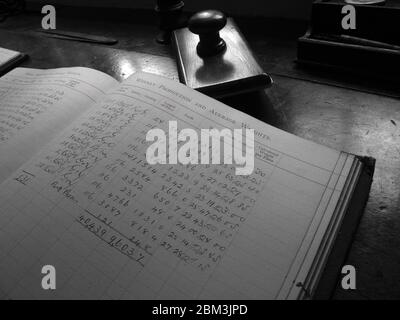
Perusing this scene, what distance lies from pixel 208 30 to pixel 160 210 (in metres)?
0.48

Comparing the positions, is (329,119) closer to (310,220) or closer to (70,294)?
(310,220)

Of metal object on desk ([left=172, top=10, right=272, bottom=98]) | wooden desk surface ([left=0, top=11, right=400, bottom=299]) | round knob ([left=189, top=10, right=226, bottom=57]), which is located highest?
round knob ([left=189, top=10, right=226, bottom=57])

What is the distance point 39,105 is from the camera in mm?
Answer: 690

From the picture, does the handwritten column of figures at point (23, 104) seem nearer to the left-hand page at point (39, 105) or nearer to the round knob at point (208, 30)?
the left-hand page at point (39, 105)

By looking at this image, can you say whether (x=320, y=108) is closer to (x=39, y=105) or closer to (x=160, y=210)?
(x=160, y=210)

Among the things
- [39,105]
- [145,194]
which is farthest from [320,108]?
[39,105]

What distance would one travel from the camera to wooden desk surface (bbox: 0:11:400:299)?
448 millimetres

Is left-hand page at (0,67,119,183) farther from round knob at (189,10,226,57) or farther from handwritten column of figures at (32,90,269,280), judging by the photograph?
round knob at (189,10,226,57)

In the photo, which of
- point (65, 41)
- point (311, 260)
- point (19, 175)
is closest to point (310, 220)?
point (311, 260)

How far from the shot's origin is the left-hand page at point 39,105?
0.60 meters

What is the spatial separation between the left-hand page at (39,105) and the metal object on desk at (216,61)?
19cm

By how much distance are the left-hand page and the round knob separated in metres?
0.23

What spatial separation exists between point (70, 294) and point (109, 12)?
1240 mm

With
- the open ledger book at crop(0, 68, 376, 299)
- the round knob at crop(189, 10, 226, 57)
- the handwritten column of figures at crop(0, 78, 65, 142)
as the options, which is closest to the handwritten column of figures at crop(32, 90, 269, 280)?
the open ledger book at crop(0, 68, 376, 299)
